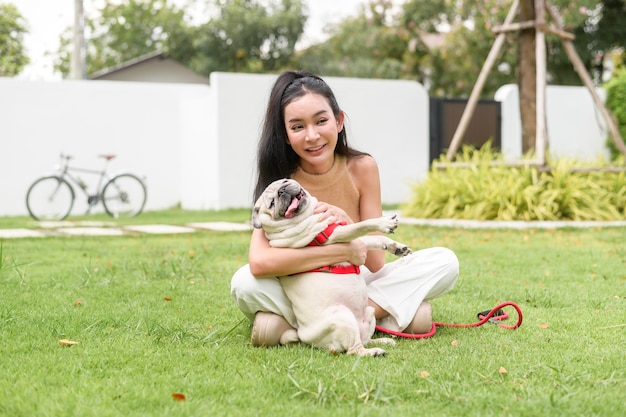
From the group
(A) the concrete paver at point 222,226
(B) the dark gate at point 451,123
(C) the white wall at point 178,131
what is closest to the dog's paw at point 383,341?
(A) the concrete paver at point 222,226

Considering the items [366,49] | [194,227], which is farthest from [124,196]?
[366,49]

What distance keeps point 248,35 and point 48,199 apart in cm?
1640

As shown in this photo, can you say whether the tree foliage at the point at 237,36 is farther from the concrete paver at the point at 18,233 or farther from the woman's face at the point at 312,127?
the woman's face at the point at 312,127

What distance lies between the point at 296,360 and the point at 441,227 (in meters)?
5.89

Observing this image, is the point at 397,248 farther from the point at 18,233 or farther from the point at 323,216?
the point at 18,233

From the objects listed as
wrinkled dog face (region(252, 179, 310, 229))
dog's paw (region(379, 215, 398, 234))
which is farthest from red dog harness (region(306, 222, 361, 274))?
dog's paw (region(379, 215, 398, 234))

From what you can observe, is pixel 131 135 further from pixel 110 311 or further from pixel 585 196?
pixel 110 311

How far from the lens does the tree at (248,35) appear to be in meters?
25.6

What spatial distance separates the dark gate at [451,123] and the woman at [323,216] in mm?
10031

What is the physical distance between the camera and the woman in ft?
9.96

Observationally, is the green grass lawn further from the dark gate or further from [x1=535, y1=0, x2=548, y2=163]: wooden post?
the dark gate

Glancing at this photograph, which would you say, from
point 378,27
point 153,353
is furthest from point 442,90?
point 153,353

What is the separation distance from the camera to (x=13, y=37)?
26906mm

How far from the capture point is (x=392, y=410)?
2.24 m
